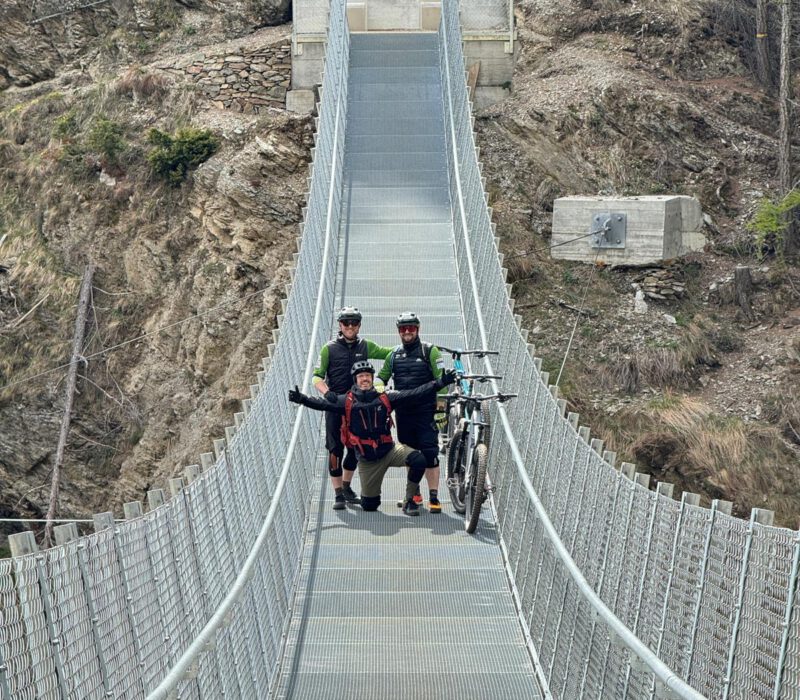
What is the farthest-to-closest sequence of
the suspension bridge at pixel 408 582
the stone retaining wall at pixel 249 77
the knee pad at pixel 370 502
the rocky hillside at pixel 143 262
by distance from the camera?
the stone retaining wall at pixel 249 77
the rocky hillside at pixel 143 262
the knee pad at pixel 370 502
the suspension bridge at pixel 408 582

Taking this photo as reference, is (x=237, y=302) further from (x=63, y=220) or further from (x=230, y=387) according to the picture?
(x=63, y=220)

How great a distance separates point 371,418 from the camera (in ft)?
30.4

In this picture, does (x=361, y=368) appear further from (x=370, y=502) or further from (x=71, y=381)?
(x=71, y=381)

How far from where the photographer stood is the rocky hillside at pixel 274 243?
63.8 feet

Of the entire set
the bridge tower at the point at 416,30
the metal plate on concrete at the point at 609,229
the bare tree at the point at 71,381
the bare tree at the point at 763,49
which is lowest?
the bare tree at the point at 71,381

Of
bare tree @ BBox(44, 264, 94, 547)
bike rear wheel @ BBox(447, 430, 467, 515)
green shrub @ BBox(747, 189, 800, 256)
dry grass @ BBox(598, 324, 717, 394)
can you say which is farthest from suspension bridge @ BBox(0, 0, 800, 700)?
green shrub @ BBox(747, 189, 800, 256)

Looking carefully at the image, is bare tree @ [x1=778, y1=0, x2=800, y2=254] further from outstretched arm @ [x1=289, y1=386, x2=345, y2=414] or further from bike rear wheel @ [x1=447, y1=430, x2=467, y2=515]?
outstretched arm @ [x1=289, y1=386, x2=345, y2=414]

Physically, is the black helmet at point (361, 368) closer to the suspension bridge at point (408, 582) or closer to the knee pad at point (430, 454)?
the suspension bridge at point (408, 582)

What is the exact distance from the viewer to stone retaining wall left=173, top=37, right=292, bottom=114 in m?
23.0

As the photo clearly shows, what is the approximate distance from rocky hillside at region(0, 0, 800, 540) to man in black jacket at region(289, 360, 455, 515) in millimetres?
8532

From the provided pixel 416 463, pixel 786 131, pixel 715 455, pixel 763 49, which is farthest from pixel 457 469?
pixel 763 49

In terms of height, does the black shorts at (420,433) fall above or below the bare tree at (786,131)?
below

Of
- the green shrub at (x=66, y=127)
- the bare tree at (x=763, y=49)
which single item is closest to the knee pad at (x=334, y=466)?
the green shrub at (x=66, y=127)

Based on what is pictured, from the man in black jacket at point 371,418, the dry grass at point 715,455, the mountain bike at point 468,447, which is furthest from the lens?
the dry grass at point 715,455
